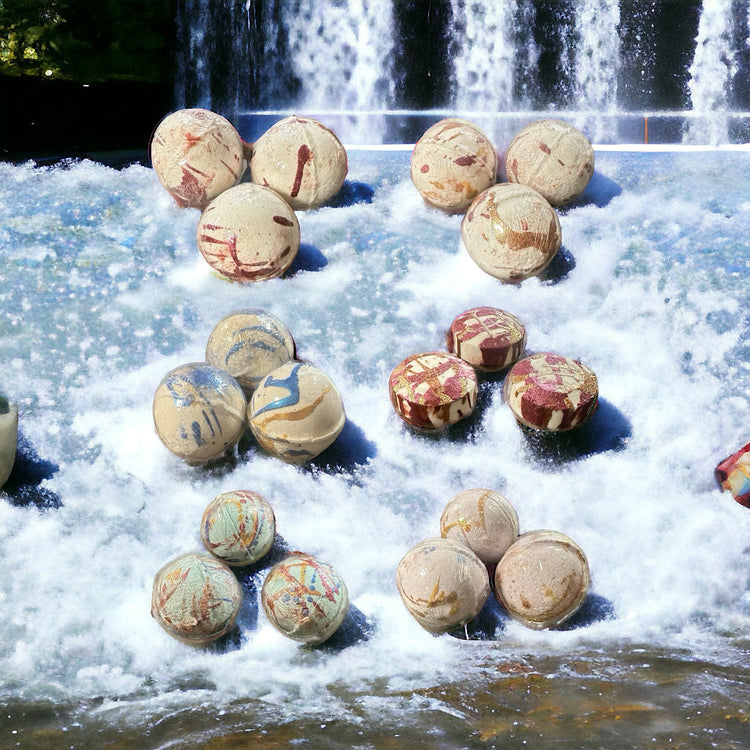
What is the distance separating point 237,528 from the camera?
14.8 ft

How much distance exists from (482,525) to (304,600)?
0.94 meters

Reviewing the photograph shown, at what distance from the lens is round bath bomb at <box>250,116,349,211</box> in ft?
21.0

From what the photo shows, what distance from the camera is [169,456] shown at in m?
5.19

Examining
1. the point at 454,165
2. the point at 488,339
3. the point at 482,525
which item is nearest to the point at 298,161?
the point at 454,165

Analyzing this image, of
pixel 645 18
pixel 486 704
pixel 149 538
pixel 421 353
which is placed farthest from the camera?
pixel 645 18

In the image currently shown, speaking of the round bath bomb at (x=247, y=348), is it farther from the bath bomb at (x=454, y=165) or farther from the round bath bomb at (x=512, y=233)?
the bath bomb at (x=454, y=165)

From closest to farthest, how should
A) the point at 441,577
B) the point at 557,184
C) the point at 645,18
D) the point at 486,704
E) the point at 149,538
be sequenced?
the point at 486,704, the point at 441,577, the point at 149,538, the point at 557,184, the point at 645,18

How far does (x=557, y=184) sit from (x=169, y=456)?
318 centimetres

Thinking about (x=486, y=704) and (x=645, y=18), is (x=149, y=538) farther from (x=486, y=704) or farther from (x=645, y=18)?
(x=645, y=18)

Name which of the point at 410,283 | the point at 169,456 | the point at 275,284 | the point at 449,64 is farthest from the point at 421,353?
the point at 449,64

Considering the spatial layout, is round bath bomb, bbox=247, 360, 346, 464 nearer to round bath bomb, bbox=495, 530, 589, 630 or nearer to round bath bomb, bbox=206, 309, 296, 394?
round bath bomb, bbox=206, 309, 296, 394

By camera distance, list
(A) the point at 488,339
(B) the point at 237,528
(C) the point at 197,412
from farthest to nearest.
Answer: (A) the point at 488,339 → (C) the point at 197,412 → (B) the point at 237,528

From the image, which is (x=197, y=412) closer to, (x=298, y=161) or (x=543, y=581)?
(x=543, y=581)

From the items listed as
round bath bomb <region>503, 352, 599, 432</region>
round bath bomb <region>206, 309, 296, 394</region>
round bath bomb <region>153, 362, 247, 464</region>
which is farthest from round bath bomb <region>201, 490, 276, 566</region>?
round bath bomb <region>503, 352, 599, 432</region>
